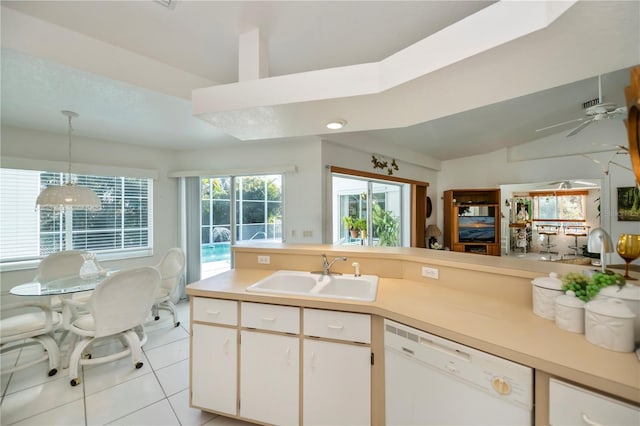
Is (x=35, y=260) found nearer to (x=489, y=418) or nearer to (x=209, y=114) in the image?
(x=209, y=114)

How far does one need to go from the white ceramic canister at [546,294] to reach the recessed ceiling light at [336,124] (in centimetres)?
151

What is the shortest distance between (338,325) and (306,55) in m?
1.83

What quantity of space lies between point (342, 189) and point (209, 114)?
2.84 m

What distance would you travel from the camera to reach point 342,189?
14.0 feet

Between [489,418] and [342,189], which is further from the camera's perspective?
[342,189]

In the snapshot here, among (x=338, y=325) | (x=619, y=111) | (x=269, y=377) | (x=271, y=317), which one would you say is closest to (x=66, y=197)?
(x=271, y=317)

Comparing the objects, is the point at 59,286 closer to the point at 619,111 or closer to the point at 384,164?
the point at 384,164

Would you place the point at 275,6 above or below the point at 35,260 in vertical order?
above

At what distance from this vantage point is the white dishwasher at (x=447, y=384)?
0.92 meters

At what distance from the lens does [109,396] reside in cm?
192

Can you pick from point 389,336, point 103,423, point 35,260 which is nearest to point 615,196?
point 389,336

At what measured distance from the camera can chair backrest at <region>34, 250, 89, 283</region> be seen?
2656 mm

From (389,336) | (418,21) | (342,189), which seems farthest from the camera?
(342,189)

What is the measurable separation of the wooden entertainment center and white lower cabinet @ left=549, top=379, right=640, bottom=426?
4740mm
